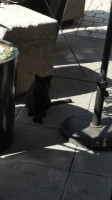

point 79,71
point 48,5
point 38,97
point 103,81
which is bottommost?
point 79,71

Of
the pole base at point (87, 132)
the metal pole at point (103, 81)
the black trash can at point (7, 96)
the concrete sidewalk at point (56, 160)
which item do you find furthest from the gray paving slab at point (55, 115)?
the black trash can at point (7, 96)

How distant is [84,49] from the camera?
25.5 ft

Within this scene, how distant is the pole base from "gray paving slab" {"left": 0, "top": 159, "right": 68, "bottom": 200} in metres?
0.60

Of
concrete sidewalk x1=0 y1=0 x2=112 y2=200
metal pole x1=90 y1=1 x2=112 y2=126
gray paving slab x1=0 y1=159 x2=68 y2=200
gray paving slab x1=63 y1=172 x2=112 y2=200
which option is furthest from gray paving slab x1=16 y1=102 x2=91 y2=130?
gray paving slab x1=63 y1=172 x2=112 y2=200

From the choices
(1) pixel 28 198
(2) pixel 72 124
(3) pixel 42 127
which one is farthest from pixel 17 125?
(1) pixel 28 198

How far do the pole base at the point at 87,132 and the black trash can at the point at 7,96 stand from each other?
2.48 feet

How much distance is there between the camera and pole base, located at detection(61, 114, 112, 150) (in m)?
4.54

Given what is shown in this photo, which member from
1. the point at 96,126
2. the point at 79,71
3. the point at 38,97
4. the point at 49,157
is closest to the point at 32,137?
the point at 49,157

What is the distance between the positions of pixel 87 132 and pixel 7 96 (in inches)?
46.4

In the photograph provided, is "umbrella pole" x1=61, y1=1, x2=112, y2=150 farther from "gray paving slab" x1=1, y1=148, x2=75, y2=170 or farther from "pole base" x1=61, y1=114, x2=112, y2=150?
"gray paving slab" x1=1, y1=148, x2=75, y2=170

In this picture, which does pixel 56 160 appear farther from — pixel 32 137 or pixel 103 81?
pixel 103 81

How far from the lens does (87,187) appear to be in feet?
12.7

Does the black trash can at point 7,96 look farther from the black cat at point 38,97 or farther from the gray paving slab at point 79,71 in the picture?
the gray paving slab at point 79,71

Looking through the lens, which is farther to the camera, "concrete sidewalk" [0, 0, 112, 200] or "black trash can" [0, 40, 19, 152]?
"black trash can" [0, 40, 19, 152]
